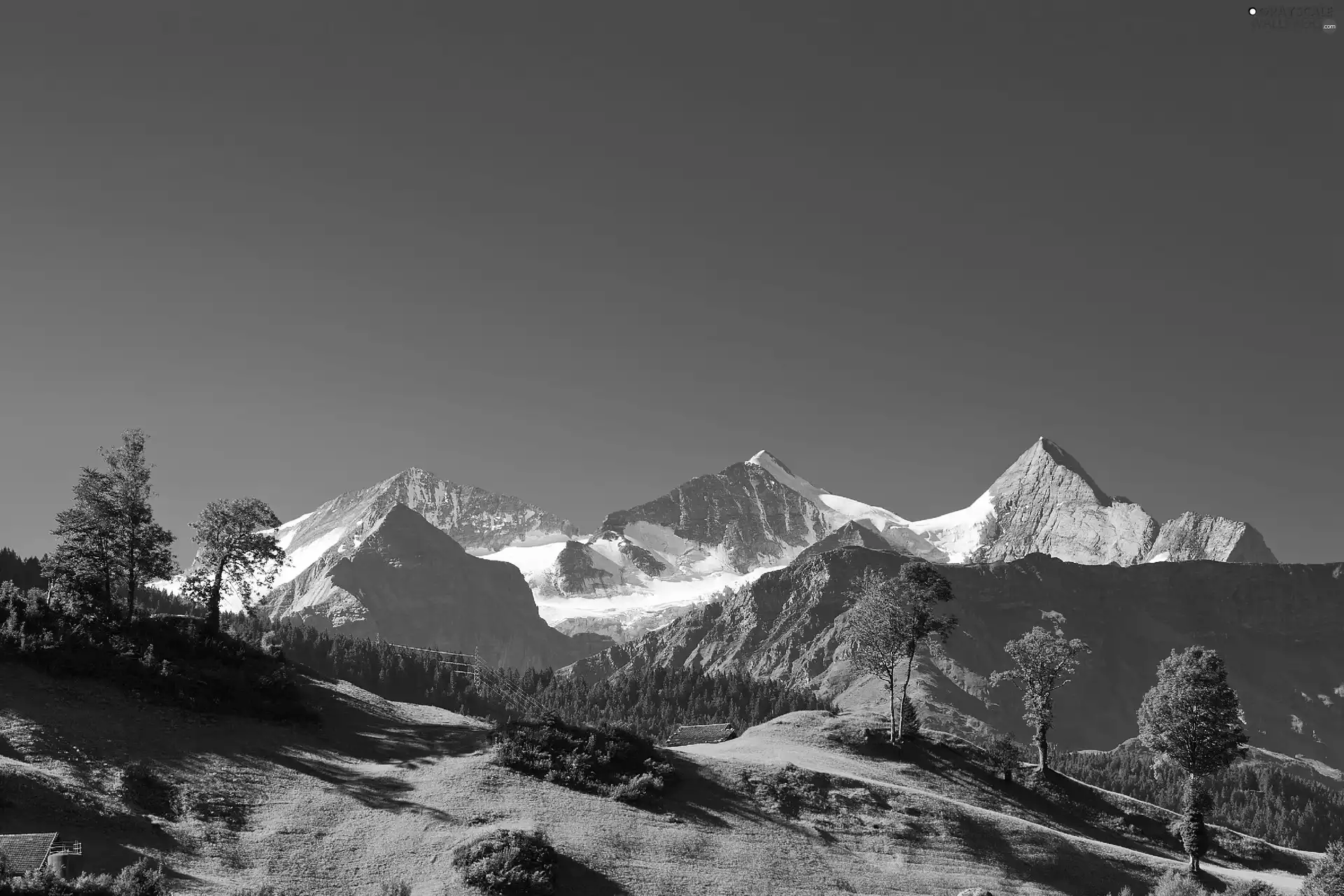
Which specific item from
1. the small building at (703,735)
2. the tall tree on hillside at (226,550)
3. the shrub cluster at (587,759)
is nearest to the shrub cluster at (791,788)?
the shrub cluster at (587,759)

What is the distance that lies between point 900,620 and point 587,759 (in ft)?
106

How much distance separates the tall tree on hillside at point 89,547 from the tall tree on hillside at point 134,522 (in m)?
0.37

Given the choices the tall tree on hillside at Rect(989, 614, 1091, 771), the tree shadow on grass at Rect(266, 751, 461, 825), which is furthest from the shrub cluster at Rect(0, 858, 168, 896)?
the tall tree on hillside at Rect(989, 614, 1091, 771)

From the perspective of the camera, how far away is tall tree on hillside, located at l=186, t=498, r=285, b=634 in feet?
241

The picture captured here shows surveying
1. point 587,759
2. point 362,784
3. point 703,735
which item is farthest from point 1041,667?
point 362,784

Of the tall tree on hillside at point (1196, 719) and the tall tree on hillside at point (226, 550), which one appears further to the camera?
the tall tree on hillside at point (226, 550)

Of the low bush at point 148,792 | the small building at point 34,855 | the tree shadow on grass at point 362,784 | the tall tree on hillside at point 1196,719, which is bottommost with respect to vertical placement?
the small building at point 34,855

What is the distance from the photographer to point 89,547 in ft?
231

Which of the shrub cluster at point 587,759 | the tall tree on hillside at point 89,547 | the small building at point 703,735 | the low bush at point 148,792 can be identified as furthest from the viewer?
the small building at point 703,735

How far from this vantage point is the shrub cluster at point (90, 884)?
37.8 metres

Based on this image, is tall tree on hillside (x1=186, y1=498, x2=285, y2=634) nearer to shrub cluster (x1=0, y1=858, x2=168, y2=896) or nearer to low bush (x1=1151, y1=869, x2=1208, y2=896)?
shrub cluster (x1=0, y1=858, x2=168, y2=896)

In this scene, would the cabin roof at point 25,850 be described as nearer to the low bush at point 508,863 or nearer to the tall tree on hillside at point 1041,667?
the low bush at point 508,863

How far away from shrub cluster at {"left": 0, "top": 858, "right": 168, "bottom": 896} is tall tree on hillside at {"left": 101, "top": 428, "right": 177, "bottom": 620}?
108 ft

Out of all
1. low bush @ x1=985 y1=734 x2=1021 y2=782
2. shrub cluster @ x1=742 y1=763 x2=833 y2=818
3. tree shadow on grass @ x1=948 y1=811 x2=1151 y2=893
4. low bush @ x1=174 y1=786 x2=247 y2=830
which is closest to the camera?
low bush @ x1=174 y1=786 x2=247 y2=830
